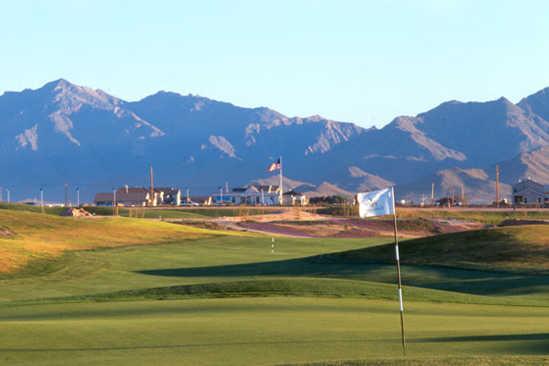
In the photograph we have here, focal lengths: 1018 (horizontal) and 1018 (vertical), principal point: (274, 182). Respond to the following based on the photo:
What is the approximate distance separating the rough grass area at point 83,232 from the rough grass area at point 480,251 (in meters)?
20.7

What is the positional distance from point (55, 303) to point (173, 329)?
10004 millimetres

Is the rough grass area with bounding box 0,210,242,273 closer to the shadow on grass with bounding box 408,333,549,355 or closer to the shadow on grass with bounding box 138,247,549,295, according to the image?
the shadow on grass with bounding box 138,247,549,295

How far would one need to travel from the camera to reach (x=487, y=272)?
45062mm

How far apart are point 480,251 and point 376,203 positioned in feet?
102

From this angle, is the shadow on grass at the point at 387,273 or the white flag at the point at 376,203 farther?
the shadow on grass at the point at 387,273

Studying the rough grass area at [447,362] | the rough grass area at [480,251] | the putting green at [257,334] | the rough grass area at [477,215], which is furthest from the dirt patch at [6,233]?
the rough grass area at [477,215]

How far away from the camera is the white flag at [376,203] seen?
19844mm

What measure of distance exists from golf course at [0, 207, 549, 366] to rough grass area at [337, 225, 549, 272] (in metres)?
0.10

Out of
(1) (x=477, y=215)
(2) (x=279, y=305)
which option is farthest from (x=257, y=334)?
(1) (x=477, y=215)

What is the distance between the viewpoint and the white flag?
781 inches

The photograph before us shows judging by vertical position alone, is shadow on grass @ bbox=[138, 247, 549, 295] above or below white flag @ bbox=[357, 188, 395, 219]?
below

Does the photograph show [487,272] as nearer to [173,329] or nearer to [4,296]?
[4,296]

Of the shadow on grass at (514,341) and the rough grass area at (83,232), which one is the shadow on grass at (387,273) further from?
the shadow on grass at (514,341)

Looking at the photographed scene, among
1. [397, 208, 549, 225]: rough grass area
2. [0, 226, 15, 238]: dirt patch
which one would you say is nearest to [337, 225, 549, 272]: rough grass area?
[0, 226, 15, 238]: dirt patch
